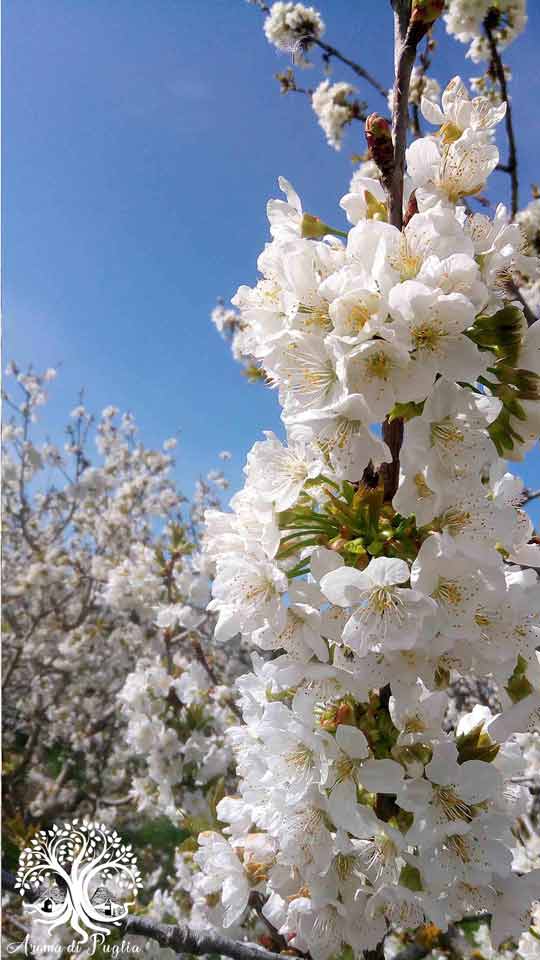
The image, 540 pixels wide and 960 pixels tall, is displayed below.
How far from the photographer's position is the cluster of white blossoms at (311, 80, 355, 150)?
4.97 meters

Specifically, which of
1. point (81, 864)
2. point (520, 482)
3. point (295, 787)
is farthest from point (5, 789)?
point (520, 482)

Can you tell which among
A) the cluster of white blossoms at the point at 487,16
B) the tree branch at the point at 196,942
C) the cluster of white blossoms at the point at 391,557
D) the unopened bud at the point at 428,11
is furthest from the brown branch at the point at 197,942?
the cluster of white blossoms at the point at 487,16

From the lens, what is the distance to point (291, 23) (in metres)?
4.47

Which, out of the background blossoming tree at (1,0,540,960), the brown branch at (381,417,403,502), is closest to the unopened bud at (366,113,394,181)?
the background blossoming tree at (1,0,540,960)

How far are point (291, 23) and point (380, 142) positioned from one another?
4.38 m

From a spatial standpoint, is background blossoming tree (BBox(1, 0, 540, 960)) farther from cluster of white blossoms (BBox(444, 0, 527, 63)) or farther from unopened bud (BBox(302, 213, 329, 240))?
cluster of white blossoms (BBox(444, 0, 527, 63))

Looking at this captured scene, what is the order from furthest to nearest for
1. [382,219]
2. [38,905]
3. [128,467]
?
[128,467], [38,905], [382,219]

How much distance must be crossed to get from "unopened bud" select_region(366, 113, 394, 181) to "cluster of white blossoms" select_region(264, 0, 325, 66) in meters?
4.01

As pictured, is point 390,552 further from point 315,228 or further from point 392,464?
point 315,228

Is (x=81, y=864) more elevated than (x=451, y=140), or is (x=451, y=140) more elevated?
(x=451, y=140)

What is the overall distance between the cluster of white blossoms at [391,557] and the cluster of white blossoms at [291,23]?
163 inches

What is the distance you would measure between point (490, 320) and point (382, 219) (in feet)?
0.84

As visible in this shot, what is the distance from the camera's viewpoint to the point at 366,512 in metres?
1.04

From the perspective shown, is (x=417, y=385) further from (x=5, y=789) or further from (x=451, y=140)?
(x=5, y=789)
